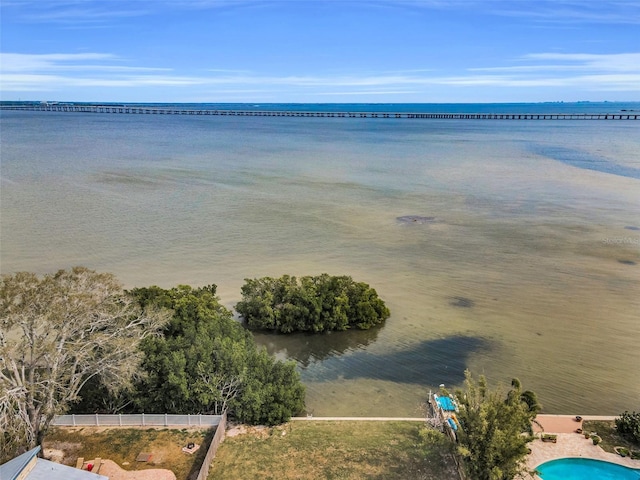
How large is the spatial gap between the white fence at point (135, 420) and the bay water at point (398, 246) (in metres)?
5.76

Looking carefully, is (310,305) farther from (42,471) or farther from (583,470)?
(42,471)

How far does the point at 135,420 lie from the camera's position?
72.0 ft

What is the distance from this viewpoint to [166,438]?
21.2 metres

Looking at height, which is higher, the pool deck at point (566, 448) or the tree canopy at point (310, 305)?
the tree canopy at point (310, 305)

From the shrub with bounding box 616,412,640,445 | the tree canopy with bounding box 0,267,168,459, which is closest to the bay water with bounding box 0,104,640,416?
the shrub with bounding box 616,412,640,445

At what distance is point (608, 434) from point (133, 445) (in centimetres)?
1981

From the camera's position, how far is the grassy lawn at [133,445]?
779 inches

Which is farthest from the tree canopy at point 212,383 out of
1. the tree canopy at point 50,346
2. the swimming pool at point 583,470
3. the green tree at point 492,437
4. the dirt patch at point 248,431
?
the swimming pool at point 583,470

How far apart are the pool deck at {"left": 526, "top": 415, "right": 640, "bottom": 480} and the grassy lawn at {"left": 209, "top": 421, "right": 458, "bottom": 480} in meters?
3.69

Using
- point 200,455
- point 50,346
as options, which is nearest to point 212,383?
point 200,455

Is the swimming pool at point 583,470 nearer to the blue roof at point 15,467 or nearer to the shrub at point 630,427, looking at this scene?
the shrub at point 630,427

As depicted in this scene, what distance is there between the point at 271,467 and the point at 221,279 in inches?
821

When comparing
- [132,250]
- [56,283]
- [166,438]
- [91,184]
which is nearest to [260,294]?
[166,438]

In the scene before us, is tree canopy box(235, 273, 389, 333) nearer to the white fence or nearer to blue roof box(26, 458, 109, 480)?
the white fence
